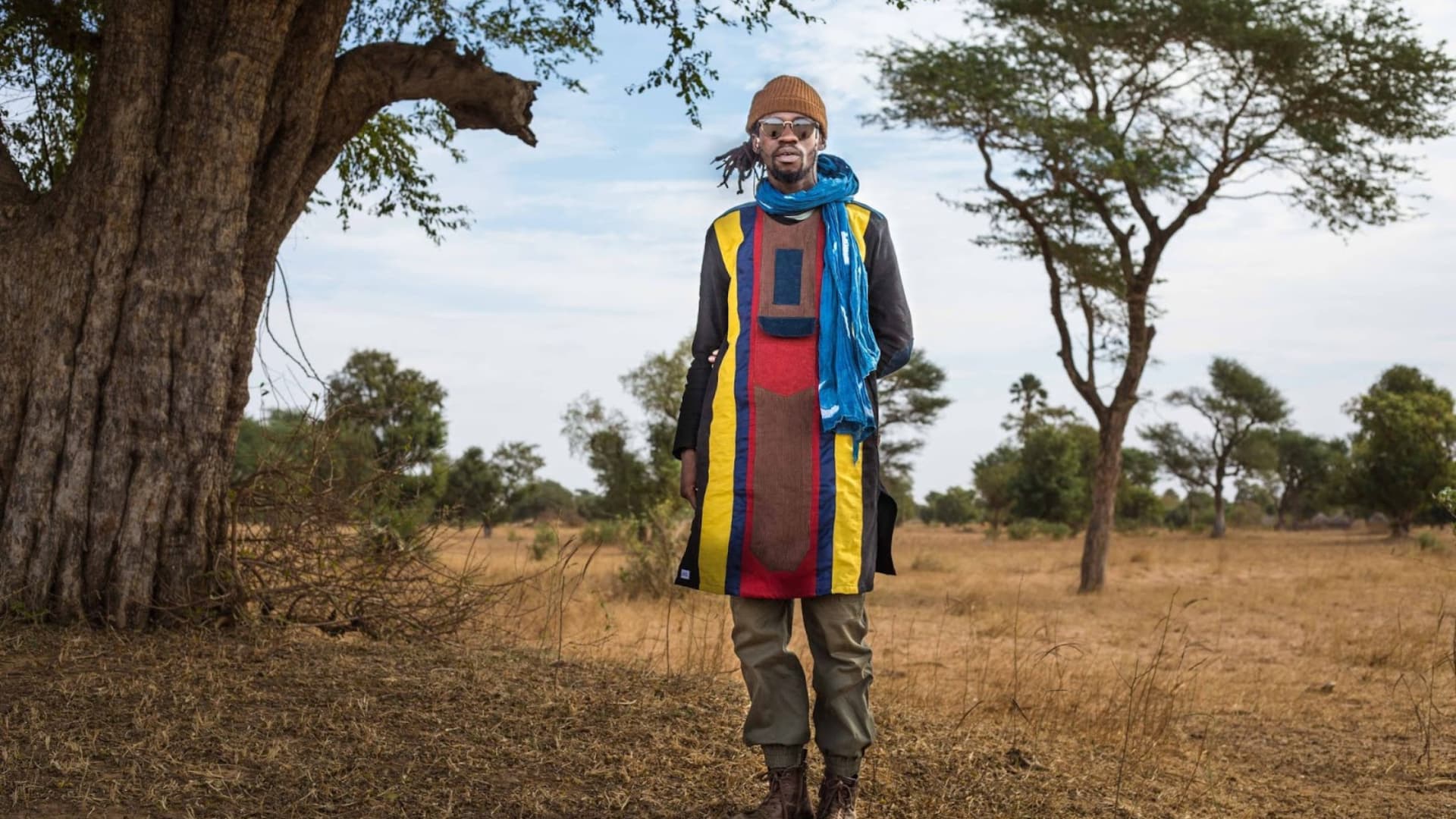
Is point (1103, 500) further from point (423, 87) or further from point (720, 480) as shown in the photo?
point (720, 480)

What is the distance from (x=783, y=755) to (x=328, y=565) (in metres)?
3.93

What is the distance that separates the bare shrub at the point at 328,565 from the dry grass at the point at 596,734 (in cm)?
25

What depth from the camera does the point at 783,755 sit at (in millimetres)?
3693

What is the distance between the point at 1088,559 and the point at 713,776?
13961mm

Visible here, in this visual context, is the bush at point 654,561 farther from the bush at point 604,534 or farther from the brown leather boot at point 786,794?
the brown leather boot at point 786,794

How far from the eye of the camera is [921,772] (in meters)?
4.68

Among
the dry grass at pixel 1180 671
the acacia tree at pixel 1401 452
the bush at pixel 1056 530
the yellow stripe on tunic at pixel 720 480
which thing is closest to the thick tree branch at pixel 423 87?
the dry grass at pixel 1180 671

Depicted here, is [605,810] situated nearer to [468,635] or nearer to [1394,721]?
[468,635]

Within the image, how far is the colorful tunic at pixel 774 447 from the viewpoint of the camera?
3.55 meters

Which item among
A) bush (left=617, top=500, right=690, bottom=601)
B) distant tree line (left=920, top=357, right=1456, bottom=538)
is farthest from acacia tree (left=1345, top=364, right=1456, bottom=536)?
bush (left=617, top=500, right=690, bottom=601)

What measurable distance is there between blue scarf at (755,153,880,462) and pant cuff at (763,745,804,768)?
0.87 meters

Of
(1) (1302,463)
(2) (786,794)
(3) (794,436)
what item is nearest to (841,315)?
(3) (794,436)

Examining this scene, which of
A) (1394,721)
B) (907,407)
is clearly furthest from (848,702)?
(907,407)

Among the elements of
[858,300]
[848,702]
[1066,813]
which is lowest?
[1066,813]
